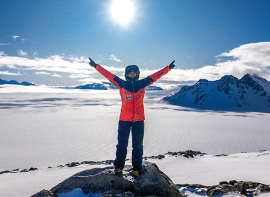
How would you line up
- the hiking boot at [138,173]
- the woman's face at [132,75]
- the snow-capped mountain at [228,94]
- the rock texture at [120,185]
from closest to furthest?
the rock texture at [120,185], the hiking boot at [138,173], the woman's face at [132,75], the snow-capped mountain at [228,94]

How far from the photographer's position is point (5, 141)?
19.6 meters

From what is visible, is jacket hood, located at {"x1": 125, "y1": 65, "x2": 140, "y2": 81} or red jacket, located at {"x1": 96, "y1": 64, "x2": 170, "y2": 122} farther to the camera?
jacket hood, located at {"x1": 125, "y1": 65, "x2": 140, "y2": 81}

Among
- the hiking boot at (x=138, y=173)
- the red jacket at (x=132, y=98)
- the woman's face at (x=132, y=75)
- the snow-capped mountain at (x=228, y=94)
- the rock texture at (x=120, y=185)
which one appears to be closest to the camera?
the rock texture at (x=120, y=185)

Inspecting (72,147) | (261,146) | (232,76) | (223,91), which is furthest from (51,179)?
(232,76)

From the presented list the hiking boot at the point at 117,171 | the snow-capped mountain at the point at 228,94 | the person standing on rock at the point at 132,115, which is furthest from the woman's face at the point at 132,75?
the snow-capped mountain at the point at 228,94

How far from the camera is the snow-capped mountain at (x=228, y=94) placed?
10306 cm

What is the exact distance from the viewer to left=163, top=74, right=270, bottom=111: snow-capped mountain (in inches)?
4058

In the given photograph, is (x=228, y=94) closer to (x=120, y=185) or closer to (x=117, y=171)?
(x=117, y=171)

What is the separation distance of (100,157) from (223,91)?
117903mm

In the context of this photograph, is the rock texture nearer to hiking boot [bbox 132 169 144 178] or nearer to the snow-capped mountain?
hiking boot [bbox 132 169 144 178]

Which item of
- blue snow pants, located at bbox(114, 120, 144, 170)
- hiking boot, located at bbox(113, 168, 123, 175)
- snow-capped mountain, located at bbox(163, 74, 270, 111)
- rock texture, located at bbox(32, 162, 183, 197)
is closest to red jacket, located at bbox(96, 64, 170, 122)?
blue snow pants, located at bbox(114, 120, 144, 170)

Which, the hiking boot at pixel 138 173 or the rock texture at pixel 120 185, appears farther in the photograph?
the hiking boot at pixel 138 173

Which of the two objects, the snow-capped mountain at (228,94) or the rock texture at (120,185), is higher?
the snow-capped mountain at (228,94)

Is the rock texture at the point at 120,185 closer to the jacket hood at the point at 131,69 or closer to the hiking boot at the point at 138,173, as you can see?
the hiking boot at the point at 138,173
